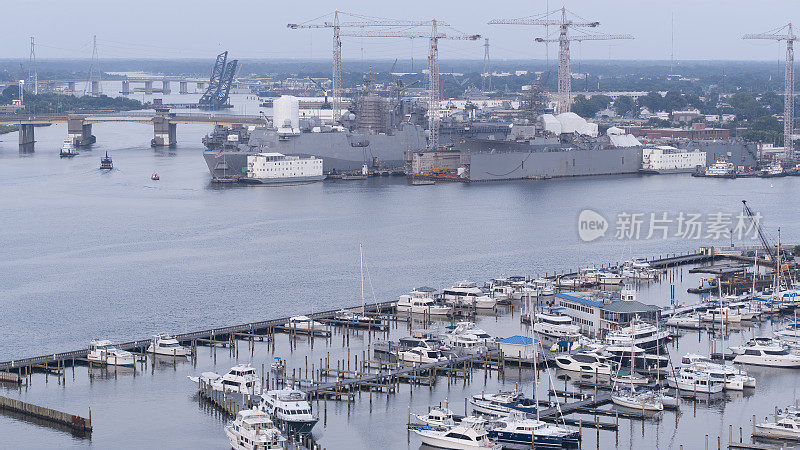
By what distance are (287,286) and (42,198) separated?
43.7 ft

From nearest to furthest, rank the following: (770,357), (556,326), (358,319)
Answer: (770,357)
(556,326)
(358,319)

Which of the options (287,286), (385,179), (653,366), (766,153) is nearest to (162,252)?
(287,286)

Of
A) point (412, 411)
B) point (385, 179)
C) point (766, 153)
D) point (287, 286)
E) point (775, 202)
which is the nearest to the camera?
point (412, 411)

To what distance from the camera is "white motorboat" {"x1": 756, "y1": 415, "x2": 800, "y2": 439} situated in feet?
42.3

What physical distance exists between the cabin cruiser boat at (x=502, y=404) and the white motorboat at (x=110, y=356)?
4397 millimetres

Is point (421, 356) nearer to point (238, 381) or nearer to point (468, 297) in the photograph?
point (238, 381)

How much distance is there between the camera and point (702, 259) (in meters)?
23.5

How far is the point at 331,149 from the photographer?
39.2m

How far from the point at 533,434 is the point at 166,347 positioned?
549cm

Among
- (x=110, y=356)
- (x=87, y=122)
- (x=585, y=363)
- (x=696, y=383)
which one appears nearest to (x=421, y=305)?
(x=585, y=363)

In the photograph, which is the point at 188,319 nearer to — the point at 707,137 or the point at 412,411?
the point at 412,411

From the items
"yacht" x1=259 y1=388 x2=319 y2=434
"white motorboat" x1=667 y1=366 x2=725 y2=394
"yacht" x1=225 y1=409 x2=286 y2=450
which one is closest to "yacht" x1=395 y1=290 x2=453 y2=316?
"white motorboat" x1=667 y1=366 x2=725 y2=394

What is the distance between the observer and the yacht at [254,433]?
1241 cm

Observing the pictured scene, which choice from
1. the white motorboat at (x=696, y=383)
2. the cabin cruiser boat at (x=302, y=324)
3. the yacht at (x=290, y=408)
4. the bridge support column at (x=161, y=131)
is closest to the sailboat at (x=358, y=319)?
the cabin cruiser boat at (x=302, y=324)
